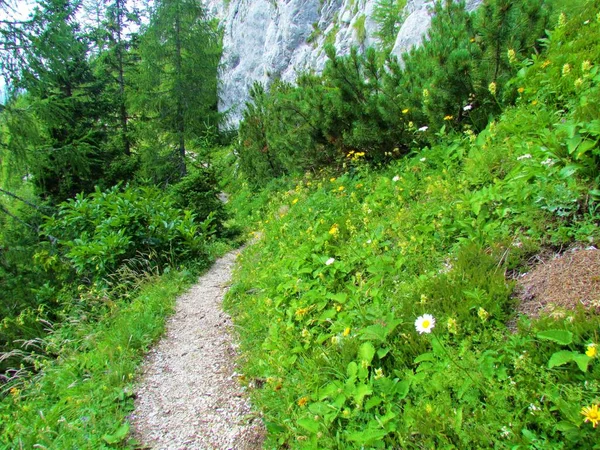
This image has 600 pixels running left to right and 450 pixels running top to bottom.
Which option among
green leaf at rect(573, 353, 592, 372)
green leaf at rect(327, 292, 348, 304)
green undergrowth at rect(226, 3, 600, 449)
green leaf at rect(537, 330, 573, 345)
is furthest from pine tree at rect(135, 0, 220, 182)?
green leaf at rect(573, 353, 592, 372)

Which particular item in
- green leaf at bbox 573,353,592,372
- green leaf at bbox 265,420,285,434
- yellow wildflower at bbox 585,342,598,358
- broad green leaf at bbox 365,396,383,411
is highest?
yellow wildflower at bbox 585,342,598,358

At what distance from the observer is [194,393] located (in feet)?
12.0

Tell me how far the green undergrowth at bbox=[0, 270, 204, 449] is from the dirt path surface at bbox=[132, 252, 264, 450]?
182 millimetres

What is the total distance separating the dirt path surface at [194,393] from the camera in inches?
120

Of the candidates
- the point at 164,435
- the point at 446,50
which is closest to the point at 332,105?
the point at 446,50

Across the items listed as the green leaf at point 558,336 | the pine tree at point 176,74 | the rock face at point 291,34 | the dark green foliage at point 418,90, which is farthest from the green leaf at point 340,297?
the pine tree at point 176,74

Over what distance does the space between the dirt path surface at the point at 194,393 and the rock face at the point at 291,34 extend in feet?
24.1

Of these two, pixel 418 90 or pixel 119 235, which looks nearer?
pixel 418 90

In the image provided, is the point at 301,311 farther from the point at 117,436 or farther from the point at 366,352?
the point at 117,436

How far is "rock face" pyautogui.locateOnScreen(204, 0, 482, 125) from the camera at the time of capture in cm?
1130

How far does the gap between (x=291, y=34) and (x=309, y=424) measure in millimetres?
20550

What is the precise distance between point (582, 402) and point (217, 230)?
30.1ft

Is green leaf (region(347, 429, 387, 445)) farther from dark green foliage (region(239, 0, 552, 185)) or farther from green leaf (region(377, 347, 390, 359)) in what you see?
dark green foliage (region(239, 0, 552, 185))

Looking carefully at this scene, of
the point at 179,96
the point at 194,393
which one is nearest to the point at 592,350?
the point at 194,393
